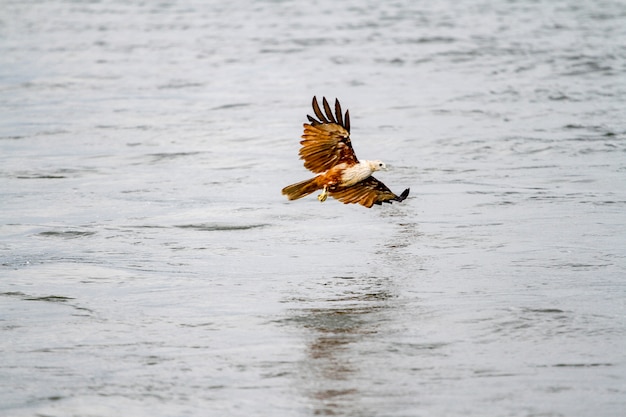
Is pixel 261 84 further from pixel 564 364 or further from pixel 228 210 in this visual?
pixel 564 364

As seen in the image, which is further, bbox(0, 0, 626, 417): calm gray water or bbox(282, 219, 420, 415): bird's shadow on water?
bbox(0, 0, 626, 417): calm gray water

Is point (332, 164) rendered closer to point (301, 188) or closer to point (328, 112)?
point (301, 188)

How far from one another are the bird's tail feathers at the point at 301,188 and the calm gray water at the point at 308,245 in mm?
531

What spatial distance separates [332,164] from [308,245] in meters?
0.86

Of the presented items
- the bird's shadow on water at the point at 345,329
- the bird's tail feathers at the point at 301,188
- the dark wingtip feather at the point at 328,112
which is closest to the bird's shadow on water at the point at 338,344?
the bird's shadow on water at the point at 345,329

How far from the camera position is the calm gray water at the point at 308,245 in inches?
259

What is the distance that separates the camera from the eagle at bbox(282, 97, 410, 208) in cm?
872

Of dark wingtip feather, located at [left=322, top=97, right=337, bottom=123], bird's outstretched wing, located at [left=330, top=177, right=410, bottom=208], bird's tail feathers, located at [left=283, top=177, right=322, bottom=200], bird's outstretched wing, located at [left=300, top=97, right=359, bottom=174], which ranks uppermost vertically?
dark wingtip feather, located at [left=322, top=97, right=337, bottom=123]

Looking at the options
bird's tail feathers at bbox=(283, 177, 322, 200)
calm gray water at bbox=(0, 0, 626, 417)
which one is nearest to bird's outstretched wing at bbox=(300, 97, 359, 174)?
bird's tail feathers at bbox=(283, 177, 322, 200)

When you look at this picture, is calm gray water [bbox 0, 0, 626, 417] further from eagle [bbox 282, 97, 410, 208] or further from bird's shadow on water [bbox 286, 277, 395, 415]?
eagle [bbox 282, 97, 410, 208]

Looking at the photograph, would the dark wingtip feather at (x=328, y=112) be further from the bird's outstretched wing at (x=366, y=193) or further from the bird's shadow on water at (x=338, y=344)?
the bird's shadow on water at (x=338, y=344)

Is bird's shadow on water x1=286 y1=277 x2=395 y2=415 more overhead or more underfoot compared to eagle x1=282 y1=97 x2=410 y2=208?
more underfoot

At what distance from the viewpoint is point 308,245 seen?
31.0ft

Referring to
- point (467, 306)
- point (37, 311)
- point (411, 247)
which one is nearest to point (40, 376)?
point (37, 311)
